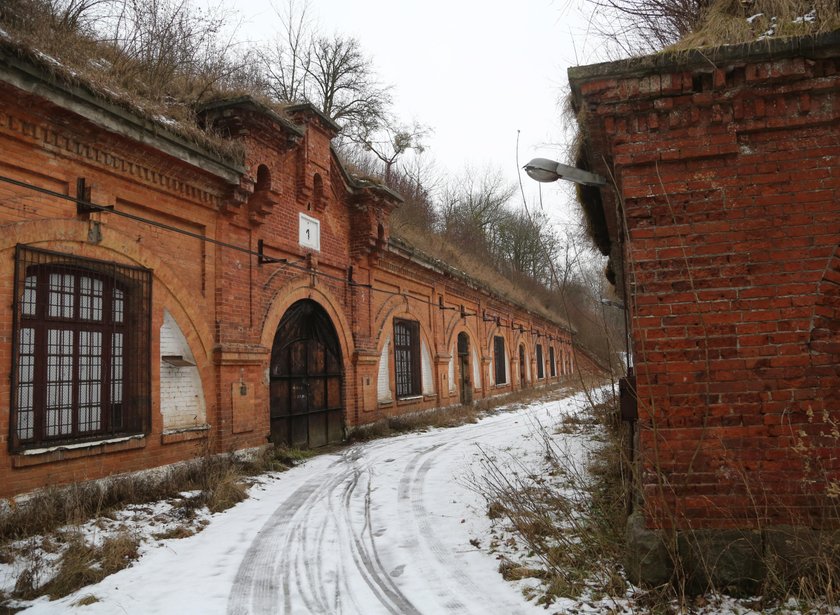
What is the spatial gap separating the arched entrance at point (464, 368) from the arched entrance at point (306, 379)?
8.99m

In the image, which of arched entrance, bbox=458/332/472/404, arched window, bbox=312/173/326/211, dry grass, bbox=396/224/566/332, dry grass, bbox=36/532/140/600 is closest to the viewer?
dry grass, bbox=36/532/140/600

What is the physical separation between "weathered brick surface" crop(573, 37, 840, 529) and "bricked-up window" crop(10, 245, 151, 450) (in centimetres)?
608

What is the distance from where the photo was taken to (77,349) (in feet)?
22.8

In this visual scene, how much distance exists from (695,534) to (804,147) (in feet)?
9.52

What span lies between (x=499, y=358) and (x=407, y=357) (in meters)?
10.5

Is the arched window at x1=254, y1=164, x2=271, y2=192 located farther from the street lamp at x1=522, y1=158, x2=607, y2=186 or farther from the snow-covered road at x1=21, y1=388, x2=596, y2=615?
the street lamp at x1=522, y1=158, x2=607, y2=186

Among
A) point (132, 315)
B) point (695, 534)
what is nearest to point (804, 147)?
point (695, 534)

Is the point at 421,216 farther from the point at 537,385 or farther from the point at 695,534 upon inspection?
the point at 695,534

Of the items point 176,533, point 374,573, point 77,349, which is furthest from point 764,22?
point 77,349

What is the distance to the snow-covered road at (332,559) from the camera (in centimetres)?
A: 436

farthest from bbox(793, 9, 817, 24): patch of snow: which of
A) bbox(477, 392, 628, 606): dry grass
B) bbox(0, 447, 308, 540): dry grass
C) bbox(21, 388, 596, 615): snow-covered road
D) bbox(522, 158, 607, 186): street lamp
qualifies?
bbox(0, 447, 308, 540): dry grass

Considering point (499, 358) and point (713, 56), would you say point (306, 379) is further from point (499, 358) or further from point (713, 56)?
point (499, 358)

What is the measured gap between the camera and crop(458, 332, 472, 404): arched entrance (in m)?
21.4

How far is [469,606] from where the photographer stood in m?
4.21
